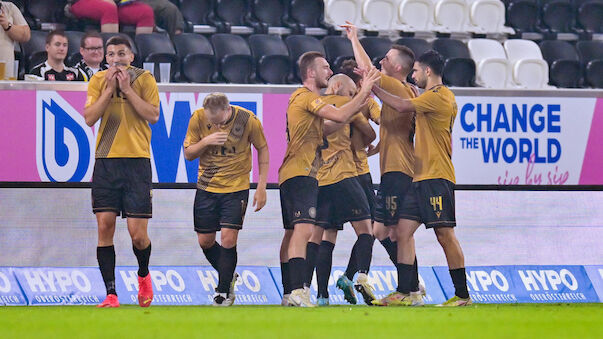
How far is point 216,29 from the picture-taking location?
14.8m

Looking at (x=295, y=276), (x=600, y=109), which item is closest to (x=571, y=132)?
(x=600, y=109)

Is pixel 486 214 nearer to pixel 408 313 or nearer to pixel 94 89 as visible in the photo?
pixel 408 313

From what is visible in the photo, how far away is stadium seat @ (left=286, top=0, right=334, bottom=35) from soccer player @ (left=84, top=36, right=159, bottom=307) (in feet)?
20.6

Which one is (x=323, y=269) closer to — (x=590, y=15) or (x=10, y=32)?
(x=10, y=32)

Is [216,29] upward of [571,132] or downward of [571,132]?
upward

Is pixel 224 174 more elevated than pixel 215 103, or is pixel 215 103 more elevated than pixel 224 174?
pixel 215 103

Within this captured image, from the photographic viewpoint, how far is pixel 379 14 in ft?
50.5

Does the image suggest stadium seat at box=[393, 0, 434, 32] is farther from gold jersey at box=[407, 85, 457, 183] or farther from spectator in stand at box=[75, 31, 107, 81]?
gold jersey at box=[407, 85, 457, 183]

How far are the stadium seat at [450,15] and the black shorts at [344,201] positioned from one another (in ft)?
21.1

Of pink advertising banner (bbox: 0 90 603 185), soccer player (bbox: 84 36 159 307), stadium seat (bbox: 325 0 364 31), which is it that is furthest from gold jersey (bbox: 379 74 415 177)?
stadium seat (bbox: 325 0 364 31)

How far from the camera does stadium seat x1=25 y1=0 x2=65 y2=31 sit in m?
13.6

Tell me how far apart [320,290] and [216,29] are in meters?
5.82

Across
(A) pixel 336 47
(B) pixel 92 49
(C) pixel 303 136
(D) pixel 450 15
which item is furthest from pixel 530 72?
(B) pixel 92 49

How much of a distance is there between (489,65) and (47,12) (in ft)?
19.8
